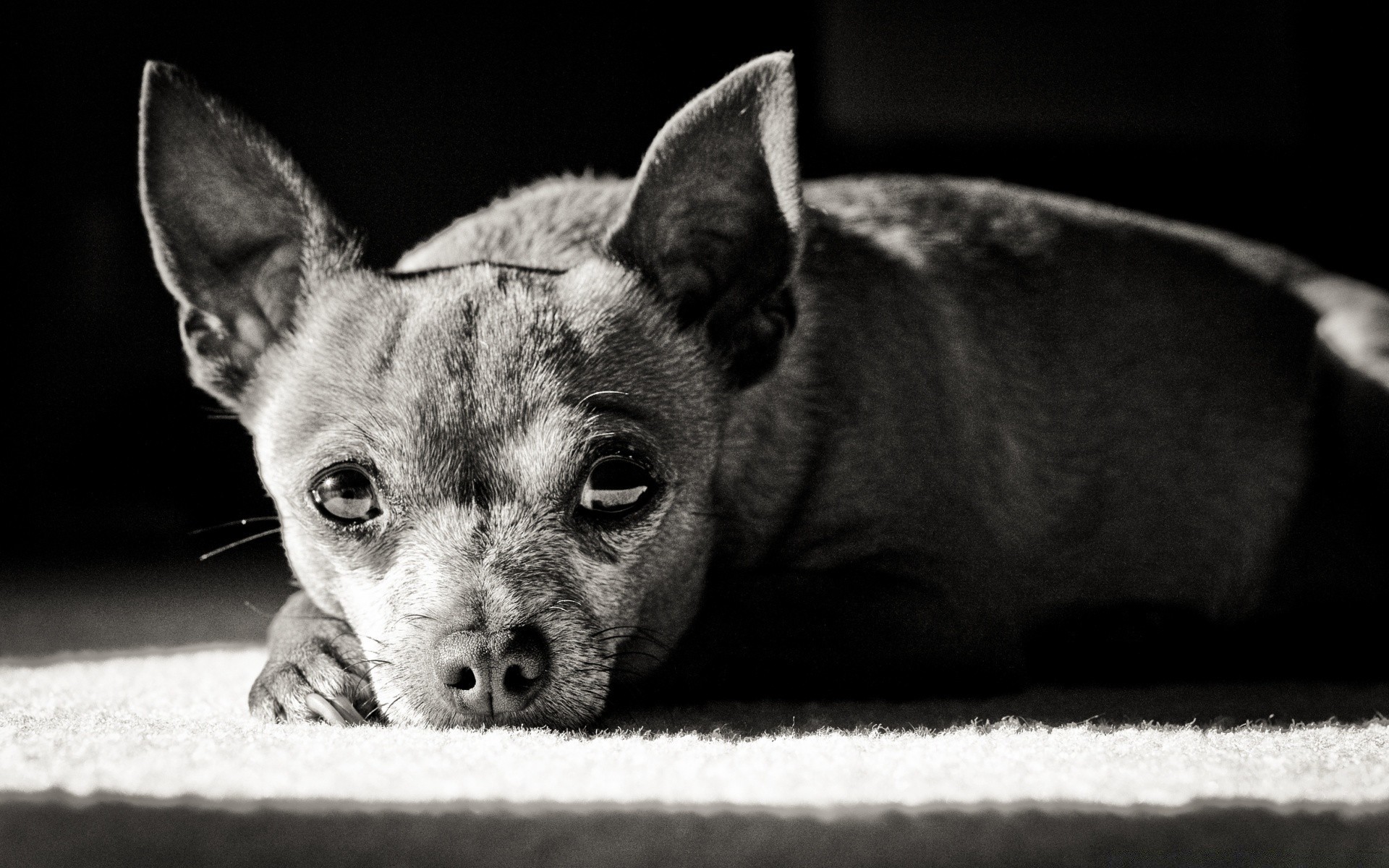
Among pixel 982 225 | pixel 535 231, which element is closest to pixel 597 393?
pixel 535 231

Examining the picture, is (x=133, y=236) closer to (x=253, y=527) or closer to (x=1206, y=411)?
(x=253, y=527)

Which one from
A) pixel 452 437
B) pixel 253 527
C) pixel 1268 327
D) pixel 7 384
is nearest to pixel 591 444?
pixel 452 437

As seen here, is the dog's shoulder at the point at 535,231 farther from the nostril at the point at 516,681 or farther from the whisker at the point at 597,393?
the nostril at the point at 516,681

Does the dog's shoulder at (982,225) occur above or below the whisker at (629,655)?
above

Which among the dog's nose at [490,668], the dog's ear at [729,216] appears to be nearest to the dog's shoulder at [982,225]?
the dog's ear at [729,216]

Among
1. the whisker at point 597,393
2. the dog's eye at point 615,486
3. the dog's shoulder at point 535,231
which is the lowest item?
the dog's eye at point 615,486

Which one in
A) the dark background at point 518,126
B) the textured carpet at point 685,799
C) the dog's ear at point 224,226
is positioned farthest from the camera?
the dark background at point 518,126

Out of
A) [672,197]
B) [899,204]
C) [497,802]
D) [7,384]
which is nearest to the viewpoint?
[497,802]

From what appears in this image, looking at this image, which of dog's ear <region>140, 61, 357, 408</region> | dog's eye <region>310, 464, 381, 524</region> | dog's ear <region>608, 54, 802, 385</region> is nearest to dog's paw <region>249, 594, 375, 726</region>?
dog's eye <region>310, 464, 381, 524</region>
